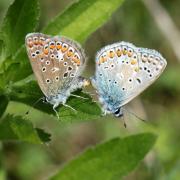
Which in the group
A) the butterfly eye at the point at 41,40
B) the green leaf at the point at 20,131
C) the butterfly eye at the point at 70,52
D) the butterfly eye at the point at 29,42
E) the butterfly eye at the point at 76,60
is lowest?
the green leaf at the point at 20,131

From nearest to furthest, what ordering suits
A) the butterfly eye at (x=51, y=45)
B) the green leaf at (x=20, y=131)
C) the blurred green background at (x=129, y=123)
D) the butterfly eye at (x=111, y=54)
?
the green leaf at (x=20, y=131) < the butterfly eye at (x=51, y=45) < the butterfly eye at (x=111, y=54) < the blurred green background at (x=129, y=123)

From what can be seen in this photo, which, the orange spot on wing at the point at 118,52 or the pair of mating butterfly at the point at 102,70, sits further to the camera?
the orange spot on wing at the point at 118,52

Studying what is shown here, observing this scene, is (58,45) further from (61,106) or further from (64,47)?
(61,106)

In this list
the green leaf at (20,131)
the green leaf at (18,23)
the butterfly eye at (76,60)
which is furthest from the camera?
the butterfly eye at (76,60)

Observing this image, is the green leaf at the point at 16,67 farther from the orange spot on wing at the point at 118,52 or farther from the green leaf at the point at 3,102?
the orange spot on wing at the point at 118,52

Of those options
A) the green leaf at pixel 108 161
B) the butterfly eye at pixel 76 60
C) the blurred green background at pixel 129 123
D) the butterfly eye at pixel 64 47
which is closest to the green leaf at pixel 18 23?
the butterfly eye at pixel 64 47

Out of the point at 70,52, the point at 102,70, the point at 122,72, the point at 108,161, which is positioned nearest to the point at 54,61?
the point at 70,52

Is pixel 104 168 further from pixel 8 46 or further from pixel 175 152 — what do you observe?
pixel 175 152
